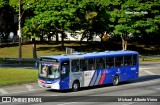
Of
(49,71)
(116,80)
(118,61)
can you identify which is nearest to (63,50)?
(118,61)

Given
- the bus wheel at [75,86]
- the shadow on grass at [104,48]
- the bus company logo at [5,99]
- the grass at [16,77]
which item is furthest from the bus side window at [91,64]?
the shadow on grass at [104,48]

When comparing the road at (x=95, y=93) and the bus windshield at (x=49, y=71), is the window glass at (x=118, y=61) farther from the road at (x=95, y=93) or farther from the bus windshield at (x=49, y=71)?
the bus windshield at (x=49, y=71)

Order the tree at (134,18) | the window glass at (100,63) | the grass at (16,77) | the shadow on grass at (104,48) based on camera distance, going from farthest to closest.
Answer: the shadow on grass at (104,48), the tree at (134,18), the grass at (16,77), the window glass at (100,63)

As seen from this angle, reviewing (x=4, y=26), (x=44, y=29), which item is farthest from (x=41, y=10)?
(x=4, y=26)

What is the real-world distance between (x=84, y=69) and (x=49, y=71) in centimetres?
280

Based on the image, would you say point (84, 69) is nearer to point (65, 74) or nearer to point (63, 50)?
point (65, 74)

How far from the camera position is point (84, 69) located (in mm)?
28875

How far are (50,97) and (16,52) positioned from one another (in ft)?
140

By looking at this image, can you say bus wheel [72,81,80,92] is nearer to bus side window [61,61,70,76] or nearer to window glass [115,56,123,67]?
bus side window [61,61,70,76]

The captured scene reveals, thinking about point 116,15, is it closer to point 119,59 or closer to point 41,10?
point 41,10

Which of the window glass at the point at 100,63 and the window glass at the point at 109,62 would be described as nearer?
the window glass at the point at 100,63

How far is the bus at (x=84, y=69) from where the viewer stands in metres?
27.0

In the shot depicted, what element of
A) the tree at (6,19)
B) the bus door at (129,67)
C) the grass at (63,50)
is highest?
the tree at (6,19)

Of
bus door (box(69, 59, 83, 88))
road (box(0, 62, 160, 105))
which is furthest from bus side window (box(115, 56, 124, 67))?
bus door (box(69, 59, 83, 88))
